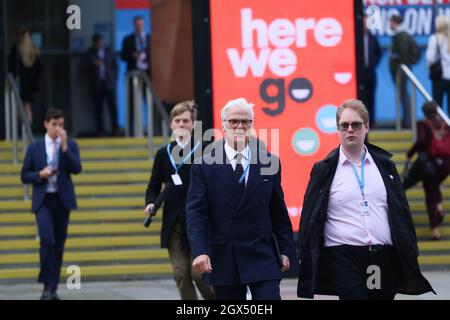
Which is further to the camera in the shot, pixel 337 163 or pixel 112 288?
pixel 112 288

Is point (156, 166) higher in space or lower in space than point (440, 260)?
higher

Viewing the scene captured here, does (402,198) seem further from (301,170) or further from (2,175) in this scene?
(2,175)

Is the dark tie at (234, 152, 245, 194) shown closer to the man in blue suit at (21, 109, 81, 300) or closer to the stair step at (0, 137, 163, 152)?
the man in blue suit at (21, 109, 81, 300)

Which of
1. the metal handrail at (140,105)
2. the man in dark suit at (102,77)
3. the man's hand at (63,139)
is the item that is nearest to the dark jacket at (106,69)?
the man in dark suit at (102,77)

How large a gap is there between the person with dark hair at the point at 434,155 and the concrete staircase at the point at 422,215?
0.17 meters

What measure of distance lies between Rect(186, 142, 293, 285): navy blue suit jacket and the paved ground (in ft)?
12.7

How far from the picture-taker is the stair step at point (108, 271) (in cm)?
1509

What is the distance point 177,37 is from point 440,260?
A: 714 centimetres

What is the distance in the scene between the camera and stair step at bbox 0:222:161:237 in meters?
16.0

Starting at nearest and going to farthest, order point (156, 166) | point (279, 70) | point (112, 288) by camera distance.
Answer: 1. point (156, 166)
2. point (279, 70)
3. point (112, 288)

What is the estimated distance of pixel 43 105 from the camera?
22.0 metres

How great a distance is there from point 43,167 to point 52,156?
0.18 meters

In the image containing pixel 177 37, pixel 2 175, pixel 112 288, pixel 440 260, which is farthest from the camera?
pixel 177 37

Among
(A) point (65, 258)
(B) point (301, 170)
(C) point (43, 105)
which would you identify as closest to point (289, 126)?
(B) point (301, 170)
